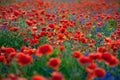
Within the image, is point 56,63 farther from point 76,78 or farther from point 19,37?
point 19,37

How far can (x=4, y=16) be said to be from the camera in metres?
6.96

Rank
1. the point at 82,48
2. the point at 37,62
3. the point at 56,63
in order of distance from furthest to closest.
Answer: the point at 82,48 → the point at 37,62 → the point at 56,63

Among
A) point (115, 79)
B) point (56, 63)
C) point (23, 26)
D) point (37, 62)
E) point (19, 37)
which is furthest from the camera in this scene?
point (23, 26)

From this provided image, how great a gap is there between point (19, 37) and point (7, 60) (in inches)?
75.5

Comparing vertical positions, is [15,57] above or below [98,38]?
above

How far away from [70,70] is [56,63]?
0.62 m

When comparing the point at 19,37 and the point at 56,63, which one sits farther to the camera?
the point at 19,37

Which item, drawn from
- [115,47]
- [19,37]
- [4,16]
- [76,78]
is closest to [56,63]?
[76,78]

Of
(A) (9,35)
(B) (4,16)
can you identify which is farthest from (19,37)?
(B) (4,16)

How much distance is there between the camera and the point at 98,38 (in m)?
6.24

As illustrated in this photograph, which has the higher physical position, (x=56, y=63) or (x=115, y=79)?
(x=56, y=63)

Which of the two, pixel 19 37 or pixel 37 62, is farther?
pixel 19 37

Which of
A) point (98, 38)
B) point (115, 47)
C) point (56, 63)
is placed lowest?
point (98, 38)

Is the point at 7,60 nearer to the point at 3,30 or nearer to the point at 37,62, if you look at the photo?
the point at 37,62
